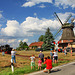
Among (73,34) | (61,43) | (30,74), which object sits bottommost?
(30,74)

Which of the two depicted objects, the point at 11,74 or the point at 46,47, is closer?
the point at 11,74

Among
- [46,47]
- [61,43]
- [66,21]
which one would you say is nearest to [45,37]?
[46,47]

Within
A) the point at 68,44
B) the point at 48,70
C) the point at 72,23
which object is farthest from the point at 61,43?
the point at 48,70

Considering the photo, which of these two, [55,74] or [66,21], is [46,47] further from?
[55,74]

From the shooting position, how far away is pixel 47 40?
177 feet

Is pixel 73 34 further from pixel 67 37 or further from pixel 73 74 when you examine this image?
pixel 73 74

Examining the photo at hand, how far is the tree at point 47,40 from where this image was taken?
53575mm

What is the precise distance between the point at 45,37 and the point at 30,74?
4599 cm

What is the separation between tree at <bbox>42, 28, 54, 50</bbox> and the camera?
5358 centimetres

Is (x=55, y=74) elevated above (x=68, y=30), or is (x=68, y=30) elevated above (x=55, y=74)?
(x=68, y=30)

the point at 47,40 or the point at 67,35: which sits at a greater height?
the point at 67,35

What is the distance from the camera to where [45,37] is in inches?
2165

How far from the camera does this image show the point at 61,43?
56.8 meters

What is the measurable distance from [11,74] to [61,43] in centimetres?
4947
